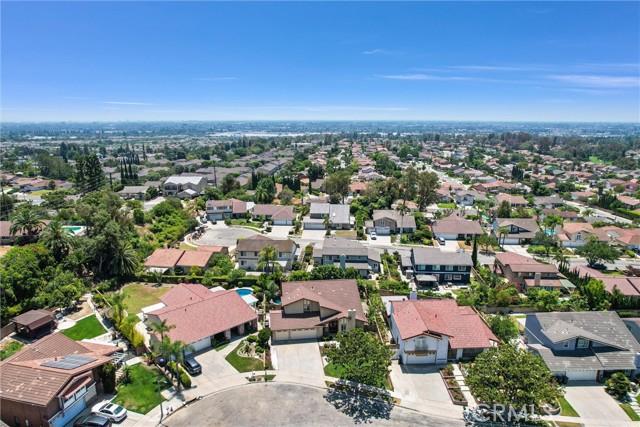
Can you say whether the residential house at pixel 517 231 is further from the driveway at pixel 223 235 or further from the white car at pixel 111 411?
the white car at pixel 111 411

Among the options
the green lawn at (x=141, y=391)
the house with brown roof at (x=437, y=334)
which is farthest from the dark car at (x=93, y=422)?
the house with brown roof at (x=437, y=334)

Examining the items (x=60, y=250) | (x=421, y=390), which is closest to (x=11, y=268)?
(x=60, y=250)

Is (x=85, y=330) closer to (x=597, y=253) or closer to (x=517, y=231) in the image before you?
(x=597, y=253)

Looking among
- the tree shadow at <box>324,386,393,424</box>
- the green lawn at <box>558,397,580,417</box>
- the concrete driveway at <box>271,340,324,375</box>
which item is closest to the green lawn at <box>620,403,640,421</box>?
the green lawn at <box>558,397,580,417</box>

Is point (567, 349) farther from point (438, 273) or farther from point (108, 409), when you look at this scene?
point (108, 409)

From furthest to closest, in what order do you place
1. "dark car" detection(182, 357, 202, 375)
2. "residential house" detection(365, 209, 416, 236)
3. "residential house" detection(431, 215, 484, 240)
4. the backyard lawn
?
1. "residential house" detection(365, 209, 416, 236)
2. "residential house" detection(431, 215, 484, 240)
3. the backyard lawn
4. "dark car" detection(182, 357, 202, 375)

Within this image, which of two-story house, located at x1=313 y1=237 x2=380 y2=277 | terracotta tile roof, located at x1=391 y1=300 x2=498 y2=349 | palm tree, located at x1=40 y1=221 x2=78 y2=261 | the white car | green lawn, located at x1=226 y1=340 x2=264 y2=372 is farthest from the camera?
two-story house, located at x1=313 y1=237 x2=380 y2=277

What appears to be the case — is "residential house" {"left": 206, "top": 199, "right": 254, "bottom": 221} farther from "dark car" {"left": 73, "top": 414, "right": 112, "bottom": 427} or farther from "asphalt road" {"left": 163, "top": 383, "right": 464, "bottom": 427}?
"dark car" {"left": 73, "top": 414, "right": 112, "bottom": 427}
